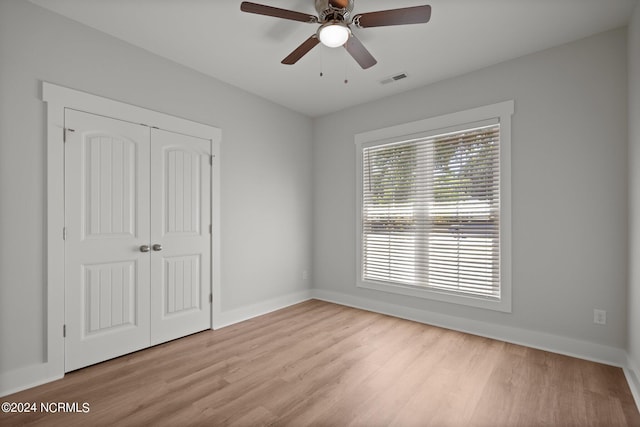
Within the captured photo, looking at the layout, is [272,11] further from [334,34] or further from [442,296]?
[442,296]

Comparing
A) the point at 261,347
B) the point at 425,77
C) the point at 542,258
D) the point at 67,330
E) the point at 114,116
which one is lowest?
the point at 261,347

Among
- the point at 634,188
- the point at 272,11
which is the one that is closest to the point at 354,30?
the point at 272,11

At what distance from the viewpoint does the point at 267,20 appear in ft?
8.05

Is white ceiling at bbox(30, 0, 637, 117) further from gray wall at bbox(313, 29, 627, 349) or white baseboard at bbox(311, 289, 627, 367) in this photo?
white baseboard at bbox(311, 289, 627, 367)

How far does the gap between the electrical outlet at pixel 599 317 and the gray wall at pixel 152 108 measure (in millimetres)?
3340

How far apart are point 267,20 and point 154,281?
2618 mm

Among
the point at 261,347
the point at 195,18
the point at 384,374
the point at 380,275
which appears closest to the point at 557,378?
the point at 384,374

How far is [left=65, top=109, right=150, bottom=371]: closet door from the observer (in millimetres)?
2424

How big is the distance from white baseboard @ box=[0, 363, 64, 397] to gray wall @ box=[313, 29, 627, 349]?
373 centimetres

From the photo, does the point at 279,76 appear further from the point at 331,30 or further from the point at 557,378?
the point at 557,378

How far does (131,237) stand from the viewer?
2.77 m

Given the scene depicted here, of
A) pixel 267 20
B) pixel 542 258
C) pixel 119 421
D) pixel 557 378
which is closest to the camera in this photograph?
pixel 119 421

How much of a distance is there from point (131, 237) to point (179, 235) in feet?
1.50

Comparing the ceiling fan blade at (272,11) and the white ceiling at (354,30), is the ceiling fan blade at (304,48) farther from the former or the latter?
the white ceiling at (354,30)
